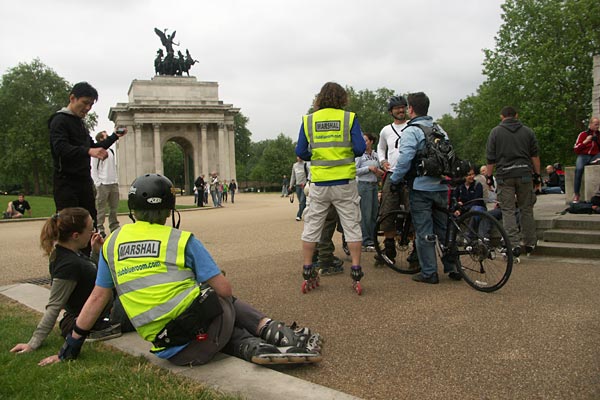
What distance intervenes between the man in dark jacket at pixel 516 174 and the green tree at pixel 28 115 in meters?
63.0

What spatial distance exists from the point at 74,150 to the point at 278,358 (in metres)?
3.28

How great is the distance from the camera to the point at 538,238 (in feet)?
25.0

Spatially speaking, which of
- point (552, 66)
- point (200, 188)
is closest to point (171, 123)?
point (200, 188)

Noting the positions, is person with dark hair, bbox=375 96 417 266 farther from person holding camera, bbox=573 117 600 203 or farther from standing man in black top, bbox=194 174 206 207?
standing man in black top, bbox=194 174 206 207

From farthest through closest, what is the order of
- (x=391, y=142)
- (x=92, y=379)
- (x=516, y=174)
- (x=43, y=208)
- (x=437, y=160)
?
(x=43, y=208) < (x=391, y=142) < (x=516, y=174) < (x=437, y=160) < (x=92, y=379)

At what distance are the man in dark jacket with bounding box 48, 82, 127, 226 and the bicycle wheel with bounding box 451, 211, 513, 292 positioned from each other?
382 centimetres

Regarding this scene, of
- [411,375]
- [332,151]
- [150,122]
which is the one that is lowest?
[411,375]

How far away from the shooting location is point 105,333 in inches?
157

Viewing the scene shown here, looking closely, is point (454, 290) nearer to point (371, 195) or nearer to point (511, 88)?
point (371, 195)

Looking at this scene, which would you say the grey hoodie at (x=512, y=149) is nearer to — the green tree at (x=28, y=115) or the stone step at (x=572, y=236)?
the stone step at (x=572, y=236)

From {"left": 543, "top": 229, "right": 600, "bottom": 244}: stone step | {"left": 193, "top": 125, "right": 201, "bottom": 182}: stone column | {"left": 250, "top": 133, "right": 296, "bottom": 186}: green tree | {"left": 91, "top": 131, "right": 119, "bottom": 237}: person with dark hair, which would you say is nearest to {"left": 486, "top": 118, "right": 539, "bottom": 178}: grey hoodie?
{"left": 543, "top": 229, "right": 600, "bottom": 244}: stone step

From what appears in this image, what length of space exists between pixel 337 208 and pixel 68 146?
2.83 metres

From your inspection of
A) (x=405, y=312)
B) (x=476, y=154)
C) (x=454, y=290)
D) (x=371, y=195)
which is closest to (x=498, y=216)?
(x=371, y=195)

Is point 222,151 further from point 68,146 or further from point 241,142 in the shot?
point 68,146
